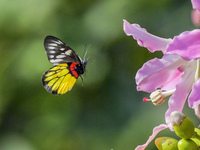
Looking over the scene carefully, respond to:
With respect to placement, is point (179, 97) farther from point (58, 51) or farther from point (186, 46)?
point (58, 51)

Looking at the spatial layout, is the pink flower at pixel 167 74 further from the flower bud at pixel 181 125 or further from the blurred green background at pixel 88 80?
the blurred green background at pixel 88 80

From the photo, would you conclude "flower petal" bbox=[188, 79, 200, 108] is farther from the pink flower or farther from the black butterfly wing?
the black butterfly wing

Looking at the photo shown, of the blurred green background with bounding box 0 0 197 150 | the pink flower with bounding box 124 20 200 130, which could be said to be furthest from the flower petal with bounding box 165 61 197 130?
the blurred green background with bounding box 0 0 197 150

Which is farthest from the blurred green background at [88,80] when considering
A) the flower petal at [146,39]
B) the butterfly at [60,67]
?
the flower petal at [146,39]

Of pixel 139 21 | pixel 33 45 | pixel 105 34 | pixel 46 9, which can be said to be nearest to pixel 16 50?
pixel 33 45

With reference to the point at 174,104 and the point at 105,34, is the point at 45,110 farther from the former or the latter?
the point at 174,104
